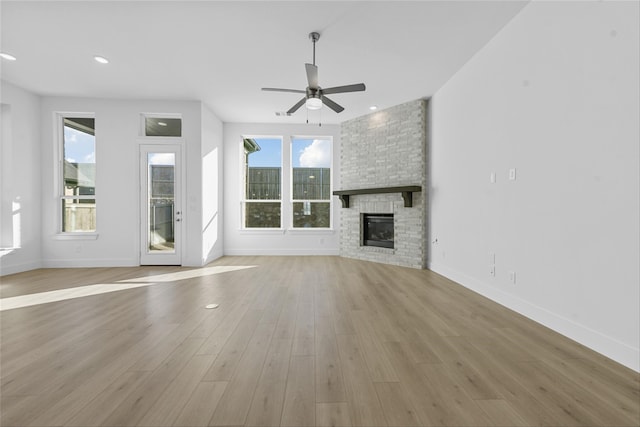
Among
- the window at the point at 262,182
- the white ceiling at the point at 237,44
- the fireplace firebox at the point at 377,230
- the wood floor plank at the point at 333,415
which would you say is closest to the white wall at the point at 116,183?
the white ceiling at the point at 237,44

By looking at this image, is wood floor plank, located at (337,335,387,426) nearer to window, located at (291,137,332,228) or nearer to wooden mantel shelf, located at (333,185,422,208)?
wooden mantel shelf, located at (333,185,422,208)

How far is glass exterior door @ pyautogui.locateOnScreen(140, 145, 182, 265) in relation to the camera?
513 centimetres

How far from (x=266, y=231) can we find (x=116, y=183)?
308 centimetres

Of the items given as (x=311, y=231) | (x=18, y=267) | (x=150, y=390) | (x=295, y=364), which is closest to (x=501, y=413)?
(x=295, y=364)

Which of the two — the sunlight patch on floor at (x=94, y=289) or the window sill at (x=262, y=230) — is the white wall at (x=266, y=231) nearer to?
the window sill at (x=262, y=230)

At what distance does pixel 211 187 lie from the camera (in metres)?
5.63

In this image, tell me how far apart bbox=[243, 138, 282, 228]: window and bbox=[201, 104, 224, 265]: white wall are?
615 millimetres

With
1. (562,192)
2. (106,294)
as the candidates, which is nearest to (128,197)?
(106,294)

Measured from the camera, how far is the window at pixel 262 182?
6.54 meters

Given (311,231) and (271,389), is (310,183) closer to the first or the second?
(311,231)

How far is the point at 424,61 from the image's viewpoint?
3.69 metres

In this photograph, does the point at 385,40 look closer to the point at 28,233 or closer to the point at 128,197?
the point at 128,197

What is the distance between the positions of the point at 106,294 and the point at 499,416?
4147mm

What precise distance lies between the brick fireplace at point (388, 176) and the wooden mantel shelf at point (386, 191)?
0.02 metres
